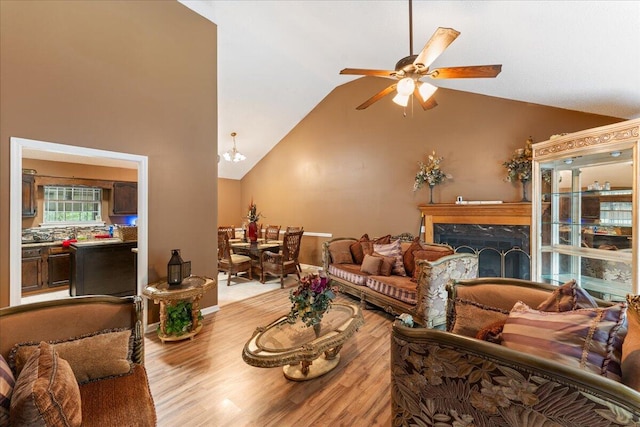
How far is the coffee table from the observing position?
1960 millimetres

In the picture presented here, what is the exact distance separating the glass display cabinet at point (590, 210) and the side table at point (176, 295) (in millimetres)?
4158

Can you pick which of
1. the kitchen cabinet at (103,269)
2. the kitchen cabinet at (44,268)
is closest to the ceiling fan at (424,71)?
the kitchen cabinet at (103,269)

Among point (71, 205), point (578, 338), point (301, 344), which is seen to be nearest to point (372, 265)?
point (301, 344)

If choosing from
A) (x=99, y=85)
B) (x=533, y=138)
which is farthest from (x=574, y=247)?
(x=99, y=85)

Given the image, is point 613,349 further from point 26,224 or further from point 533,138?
A: point 26,224

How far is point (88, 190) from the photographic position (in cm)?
554

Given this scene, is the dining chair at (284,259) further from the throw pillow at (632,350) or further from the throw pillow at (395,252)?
the throw pillow at (632,350)

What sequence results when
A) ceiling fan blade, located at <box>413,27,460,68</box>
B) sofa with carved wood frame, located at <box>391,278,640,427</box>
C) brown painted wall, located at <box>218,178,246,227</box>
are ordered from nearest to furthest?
1. sofa with carved wood frame, located at <box>391,278,640,427</box>
2. ceiling fan blade, located at <box>413,27,460,68</box>
3. brown painted wall, located at <box>218,178,246,227</box>

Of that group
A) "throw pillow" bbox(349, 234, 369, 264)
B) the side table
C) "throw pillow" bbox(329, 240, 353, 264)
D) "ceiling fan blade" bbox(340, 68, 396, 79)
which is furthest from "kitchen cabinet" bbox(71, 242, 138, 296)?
"ceiling fan blade" bbox(340, 68, 396, 79)

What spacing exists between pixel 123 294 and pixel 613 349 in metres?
5.28

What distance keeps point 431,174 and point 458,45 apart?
1964 millimetres

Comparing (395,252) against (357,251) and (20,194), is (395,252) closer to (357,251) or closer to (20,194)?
(357,251)

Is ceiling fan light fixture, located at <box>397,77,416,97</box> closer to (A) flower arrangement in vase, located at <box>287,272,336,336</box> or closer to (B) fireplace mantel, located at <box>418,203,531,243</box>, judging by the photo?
(A) flower arrangement in vase, located at <box>287,272,336,336</box>

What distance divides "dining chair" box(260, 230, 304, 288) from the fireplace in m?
2.39
